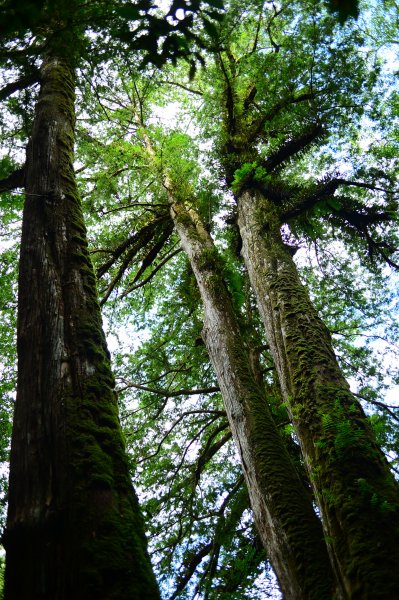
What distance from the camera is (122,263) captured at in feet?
28.6

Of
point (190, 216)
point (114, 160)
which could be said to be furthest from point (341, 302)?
point (114, 160)

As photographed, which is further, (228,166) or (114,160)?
(114,160)

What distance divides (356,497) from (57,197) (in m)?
3.09

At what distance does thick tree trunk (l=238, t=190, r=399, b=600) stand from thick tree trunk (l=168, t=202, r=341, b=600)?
35 cm

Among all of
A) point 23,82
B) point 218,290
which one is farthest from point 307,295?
point 23,82

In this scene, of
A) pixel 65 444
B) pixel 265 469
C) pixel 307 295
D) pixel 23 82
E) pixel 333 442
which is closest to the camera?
pixel 65 444

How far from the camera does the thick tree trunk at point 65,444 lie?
1.47 meters

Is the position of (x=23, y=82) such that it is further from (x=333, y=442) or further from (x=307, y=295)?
(x=333, y=442)

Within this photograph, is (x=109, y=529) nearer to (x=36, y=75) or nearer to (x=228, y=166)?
(x=36, y=75)

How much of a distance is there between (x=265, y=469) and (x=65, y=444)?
2.69 meters

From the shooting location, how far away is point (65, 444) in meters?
1.85

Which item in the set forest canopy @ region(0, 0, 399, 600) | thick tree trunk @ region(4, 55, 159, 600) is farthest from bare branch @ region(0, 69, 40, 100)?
thick tree trunk @ region(4, 55, 159, 600)

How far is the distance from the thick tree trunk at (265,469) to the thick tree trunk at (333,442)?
354 millimetres

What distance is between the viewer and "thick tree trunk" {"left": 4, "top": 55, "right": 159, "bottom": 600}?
1472 mm
